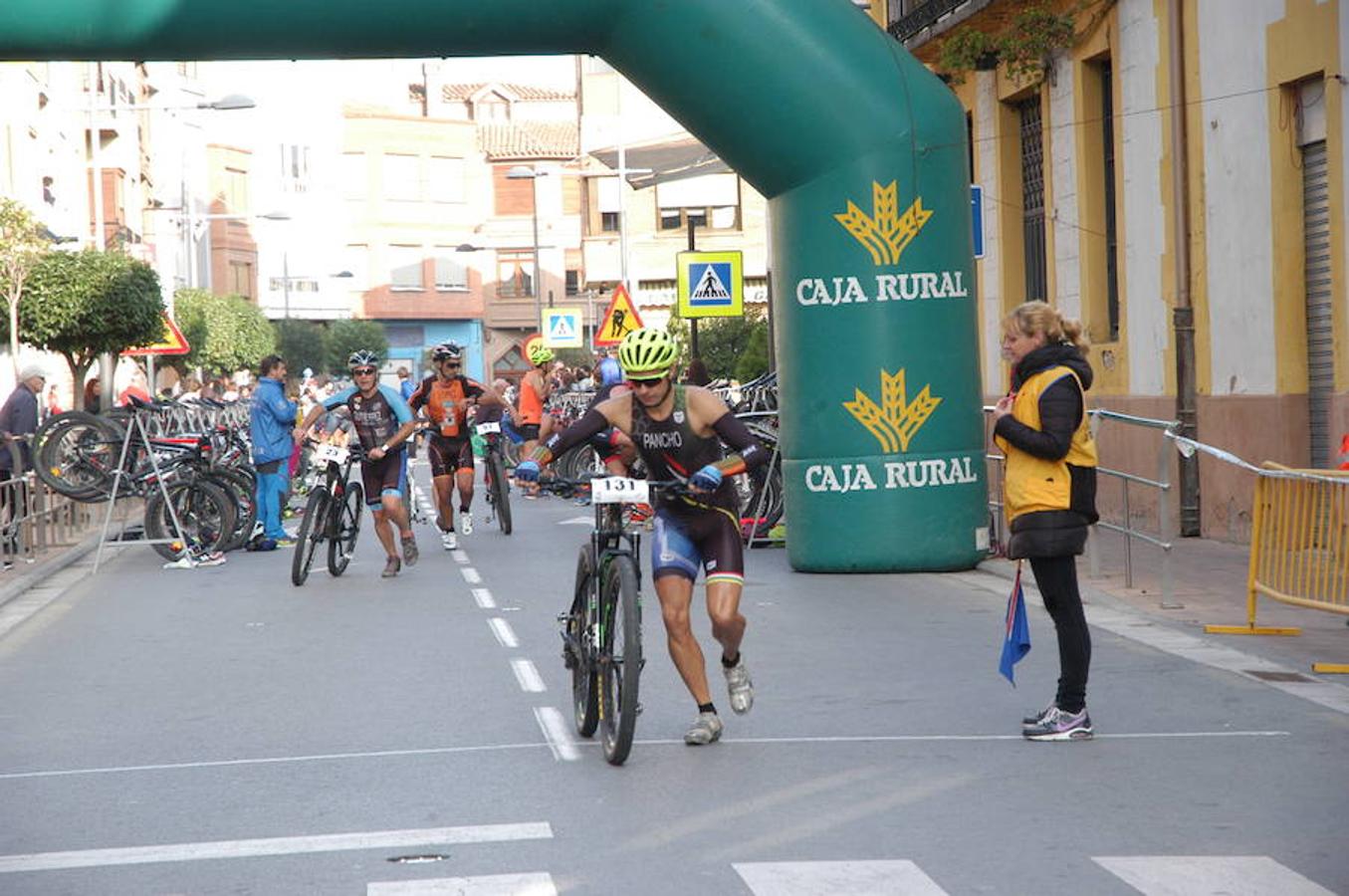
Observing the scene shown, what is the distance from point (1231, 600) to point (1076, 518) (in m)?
5.10

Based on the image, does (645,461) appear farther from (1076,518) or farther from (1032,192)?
(1032,192)

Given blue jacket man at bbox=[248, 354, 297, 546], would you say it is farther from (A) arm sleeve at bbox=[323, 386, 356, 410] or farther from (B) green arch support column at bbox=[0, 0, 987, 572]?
(B) green arch support column at bbox=[0, 0, 987, 572]

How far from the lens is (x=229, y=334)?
65000mm

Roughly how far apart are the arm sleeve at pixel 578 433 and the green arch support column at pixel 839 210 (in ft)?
23.2

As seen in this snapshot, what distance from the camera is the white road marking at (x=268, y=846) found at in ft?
22.8

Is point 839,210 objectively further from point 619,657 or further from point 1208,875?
point 1208,875

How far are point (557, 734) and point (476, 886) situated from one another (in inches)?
116

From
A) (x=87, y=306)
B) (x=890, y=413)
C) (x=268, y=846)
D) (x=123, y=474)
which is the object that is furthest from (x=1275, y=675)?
(x=87, y=306)

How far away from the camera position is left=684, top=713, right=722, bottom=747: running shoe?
8.83 metres

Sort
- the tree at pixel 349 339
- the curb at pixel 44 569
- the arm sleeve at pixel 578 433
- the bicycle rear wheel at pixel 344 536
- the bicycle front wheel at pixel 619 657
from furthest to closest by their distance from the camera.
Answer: the tree at pixel 349 339, the bicycle rear wheel at pixel 344 536, the curb at pixel 44 569, the arm sleeve at pixel 578 433, the bicycle front wheel at pixel 619 657

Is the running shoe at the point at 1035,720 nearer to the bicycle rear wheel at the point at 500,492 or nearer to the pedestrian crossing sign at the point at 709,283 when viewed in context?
the bicycle rear wheel at the point at 500,492

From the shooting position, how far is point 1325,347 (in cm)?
1723

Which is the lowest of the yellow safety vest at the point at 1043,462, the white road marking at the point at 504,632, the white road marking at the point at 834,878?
the white road marking at the point at 504,632

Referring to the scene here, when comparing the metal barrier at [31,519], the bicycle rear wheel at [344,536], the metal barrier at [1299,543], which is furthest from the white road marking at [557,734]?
the metal barrier at [31,519]
